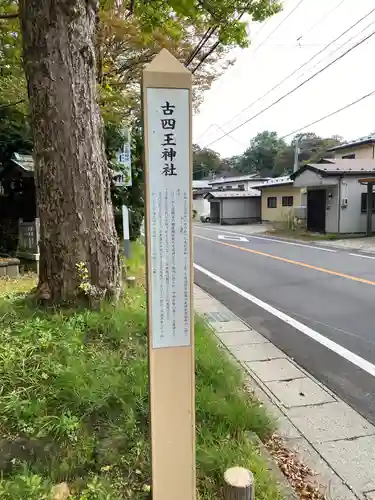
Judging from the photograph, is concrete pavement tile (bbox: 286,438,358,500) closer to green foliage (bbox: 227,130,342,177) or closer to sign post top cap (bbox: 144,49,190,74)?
sign post top cap (bbox: 144,49,190,74)

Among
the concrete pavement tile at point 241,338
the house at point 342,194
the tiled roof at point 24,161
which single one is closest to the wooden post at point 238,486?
the concrete pavement tile at point 241,338

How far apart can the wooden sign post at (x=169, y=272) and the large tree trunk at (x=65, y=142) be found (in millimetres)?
2050

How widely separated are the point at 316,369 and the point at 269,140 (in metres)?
56.8

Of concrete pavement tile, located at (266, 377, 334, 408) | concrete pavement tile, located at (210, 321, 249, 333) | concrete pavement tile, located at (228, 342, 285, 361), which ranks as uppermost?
concrete pavement tile, located at (266, 377, 334, 408)

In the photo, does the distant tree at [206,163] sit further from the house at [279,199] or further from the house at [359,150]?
the house at [359,150]

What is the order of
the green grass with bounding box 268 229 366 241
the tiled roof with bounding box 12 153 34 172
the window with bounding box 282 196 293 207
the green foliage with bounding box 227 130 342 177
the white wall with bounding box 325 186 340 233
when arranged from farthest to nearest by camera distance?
the green foliage with bounding box 227 130 342 177 → the window with bounding box 282 196 293 207 → the white wall with bounding box 325 186 340 233 → the green grass with bounding box 268 229 366 241 → the tiled roof with bounding box 12 153 34 172

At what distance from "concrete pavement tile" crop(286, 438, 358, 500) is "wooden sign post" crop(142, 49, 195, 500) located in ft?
2.94

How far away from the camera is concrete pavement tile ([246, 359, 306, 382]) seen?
404 cm

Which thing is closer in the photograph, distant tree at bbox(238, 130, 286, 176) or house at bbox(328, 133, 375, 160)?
house at bbox(328, 133, 375, 160)

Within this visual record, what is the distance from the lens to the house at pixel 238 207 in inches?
1320

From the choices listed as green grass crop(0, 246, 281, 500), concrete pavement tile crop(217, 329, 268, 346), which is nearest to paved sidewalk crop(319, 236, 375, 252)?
concrete pavement tile crop(217, 329, 268, 346)

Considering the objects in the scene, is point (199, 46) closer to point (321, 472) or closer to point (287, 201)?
point (321, 472)

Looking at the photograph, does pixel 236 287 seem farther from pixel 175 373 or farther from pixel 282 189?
pixel 282 189

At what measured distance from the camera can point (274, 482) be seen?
7.67ft
